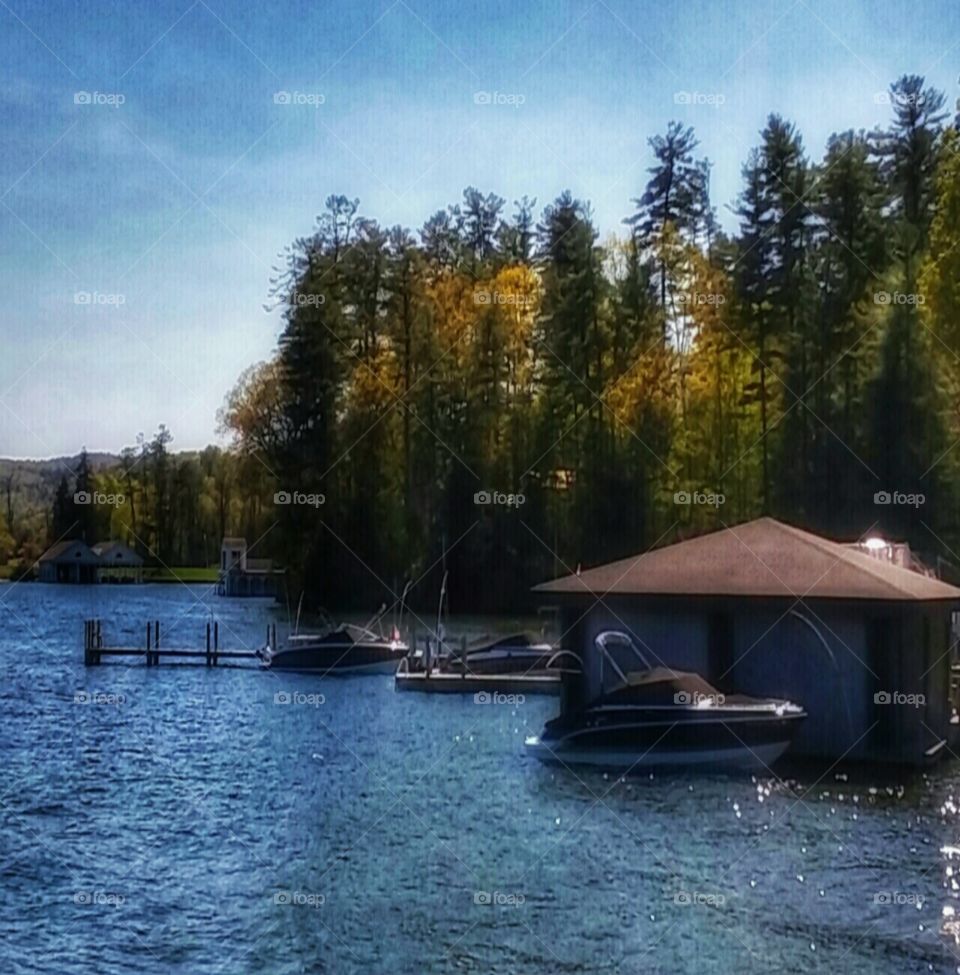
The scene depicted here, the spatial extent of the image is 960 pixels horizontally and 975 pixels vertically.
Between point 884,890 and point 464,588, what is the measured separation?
127cm

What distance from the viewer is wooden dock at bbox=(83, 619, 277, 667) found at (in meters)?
3.66

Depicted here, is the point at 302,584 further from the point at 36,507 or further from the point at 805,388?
the point at 805,388

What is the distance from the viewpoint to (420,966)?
3.43 metres

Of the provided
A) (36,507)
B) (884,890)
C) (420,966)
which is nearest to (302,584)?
(36,507)
